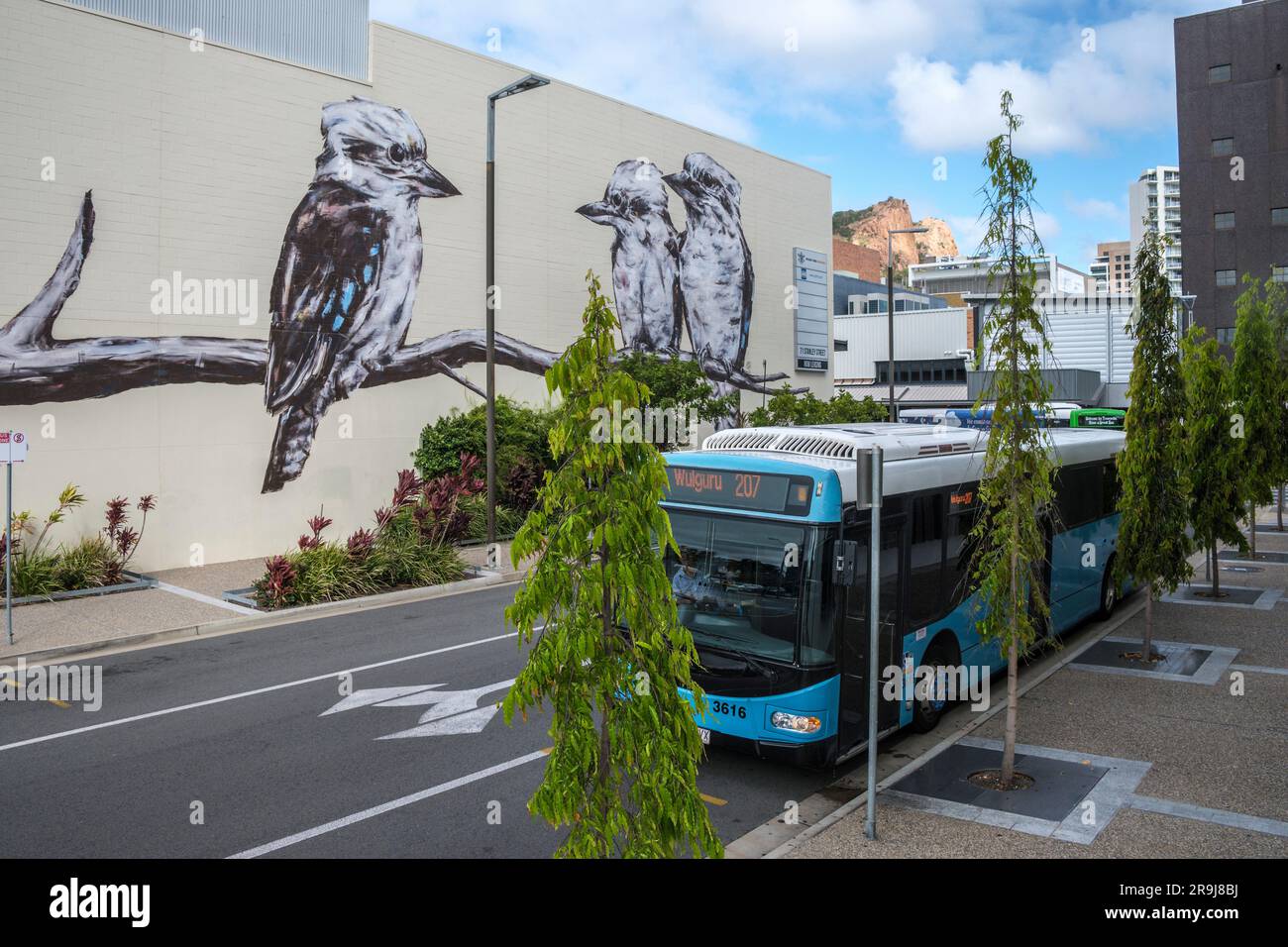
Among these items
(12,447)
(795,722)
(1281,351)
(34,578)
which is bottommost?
(795,722)

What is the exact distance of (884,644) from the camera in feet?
28.4

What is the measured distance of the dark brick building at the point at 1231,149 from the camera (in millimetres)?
52406

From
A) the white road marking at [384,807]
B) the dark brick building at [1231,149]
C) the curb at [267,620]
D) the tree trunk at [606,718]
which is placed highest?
the dark brick building at [1231,149]

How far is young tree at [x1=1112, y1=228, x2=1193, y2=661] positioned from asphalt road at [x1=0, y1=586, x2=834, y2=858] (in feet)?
19.7

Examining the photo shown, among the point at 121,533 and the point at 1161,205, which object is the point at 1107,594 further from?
the point at 1161,205

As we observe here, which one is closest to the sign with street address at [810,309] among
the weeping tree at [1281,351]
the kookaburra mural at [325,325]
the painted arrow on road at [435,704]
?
the kookaburra mural at [325,325]

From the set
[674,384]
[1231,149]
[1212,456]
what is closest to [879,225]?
[1231,149]

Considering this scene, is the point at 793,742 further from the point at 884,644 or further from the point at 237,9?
the point at 237,9

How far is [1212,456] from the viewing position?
15086 millimetres

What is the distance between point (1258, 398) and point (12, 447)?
20.5m

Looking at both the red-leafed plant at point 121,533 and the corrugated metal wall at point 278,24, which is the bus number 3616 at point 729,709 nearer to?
the red-leafed plant at point 121,533

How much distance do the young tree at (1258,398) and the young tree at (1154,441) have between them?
6379 mm
